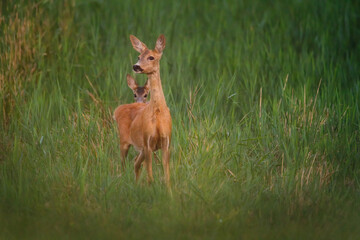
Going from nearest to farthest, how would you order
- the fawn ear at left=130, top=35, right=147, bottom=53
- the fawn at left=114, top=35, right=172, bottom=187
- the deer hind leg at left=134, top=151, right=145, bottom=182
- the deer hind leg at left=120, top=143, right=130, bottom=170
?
the fawn at left=114, top=35, right=172, bottom=187
the fawn ear at left=130, top=35, right=147, bottom=53
the deer hind leg at left=134, top=151, right=145, bottom=182
the deer hind leg at left=120, top=143, right=130, bottom=170

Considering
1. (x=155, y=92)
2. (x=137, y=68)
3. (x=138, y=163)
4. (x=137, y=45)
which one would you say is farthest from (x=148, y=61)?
(x=138, y=163)

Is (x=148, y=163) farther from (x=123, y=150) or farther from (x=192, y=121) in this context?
(x=192, y=121)

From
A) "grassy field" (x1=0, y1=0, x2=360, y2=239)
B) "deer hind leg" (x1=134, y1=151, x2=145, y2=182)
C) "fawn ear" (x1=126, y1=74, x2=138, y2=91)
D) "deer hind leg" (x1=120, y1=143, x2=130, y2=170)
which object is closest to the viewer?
"grassy field" (x1=0, y1=0, x2=360, y2=239)

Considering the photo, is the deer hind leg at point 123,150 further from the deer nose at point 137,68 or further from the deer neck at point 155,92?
the deer nose at point 137,68

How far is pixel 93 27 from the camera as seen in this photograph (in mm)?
11078

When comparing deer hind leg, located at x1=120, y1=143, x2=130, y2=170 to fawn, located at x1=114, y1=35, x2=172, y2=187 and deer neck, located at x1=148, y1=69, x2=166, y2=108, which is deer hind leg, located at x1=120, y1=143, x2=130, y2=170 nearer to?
fawn, located at x1=114, y1=35, x2=172, y2=187

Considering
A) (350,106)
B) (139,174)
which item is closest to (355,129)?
(350,106)

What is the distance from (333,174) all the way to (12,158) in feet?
12.2

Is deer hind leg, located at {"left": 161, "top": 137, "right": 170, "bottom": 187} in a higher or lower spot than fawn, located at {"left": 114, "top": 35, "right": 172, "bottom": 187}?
lower

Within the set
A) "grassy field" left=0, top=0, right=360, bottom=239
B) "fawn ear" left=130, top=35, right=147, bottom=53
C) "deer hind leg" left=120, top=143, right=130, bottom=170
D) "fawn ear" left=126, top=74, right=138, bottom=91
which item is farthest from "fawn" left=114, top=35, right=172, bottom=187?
"fawn ear" left=126, top=74, right=138, bottom=91

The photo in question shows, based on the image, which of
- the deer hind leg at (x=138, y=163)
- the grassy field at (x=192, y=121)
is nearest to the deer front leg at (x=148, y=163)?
the grassy field at (x=192, y=121)

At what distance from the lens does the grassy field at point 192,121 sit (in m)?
6.29

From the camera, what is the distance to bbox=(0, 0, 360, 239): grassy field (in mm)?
6285

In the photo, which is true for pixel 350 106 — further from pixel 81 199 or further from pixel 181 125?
pixel 81 199
